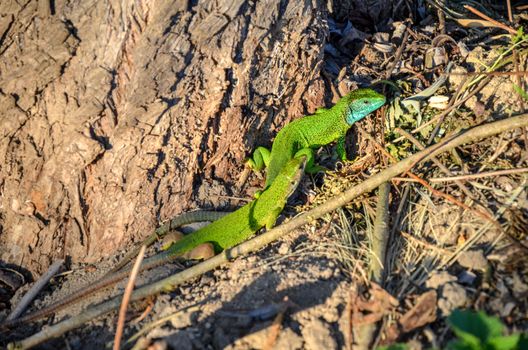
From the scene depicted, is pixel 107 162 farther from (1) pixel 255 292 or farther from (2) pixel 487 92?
(2) pixel 487 92

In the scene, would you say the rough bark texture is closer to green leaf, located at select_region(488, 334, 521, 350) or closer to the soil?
the soil

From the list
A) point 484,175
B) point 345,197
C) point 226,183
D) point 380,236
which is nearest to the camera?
point 380,236

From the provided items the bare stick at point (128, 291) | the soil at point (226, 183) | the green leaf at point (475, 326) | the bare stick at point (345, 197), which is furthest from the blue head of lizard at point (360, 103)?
the bare stick at point (128, 291)

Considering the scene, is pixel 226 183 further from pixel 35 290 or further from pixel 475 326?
pixel 475 326

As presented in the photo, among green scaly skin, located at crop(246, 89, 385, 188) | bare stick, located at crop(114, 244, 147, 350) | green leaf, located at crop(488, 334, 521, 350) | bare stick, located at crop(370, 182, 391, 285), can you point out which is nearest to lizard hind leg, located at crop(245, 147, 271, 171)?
green scaly skin, located at crop(246, 89, 385, 188)

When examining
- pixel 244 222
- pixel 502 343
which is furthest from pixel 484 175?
pixel 244 222

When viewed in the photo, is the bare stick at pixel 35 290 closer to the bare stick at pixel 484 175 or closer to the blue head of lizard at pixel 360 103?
the blue head of lizard at pixel 360 103
